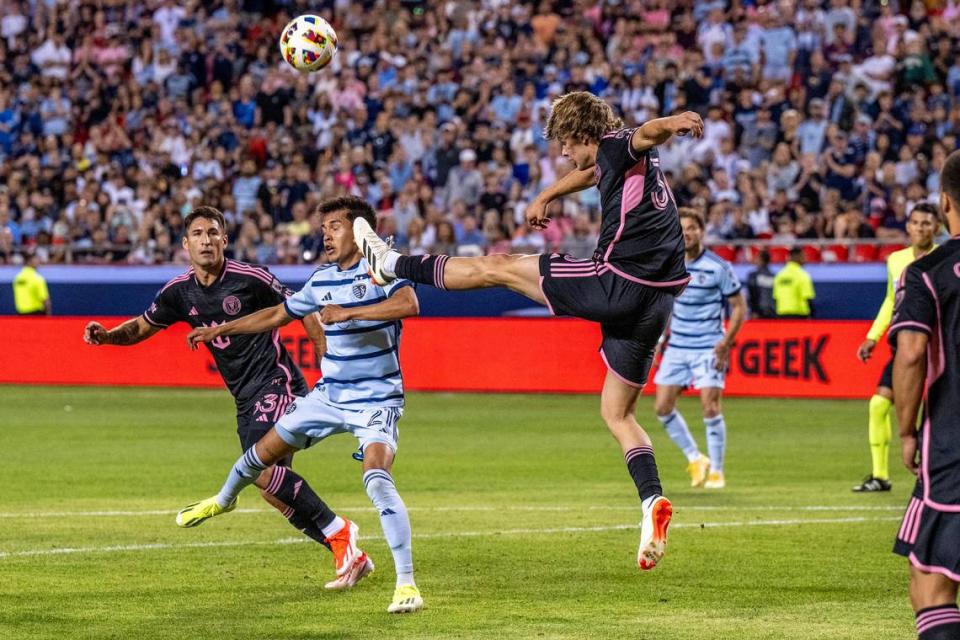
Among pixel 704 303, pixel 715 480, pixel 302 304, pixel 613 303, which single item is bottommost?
pixel 715 480

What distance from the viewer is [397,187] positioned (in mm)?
27672

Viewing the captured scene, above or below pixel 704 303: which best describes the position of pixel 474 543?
below

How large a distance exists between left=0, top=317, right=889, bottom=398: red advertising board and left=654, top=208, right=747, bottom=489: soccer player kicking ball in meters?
7.39

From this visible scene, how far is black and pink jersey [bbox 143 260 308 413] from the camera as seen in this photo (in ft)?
31.4

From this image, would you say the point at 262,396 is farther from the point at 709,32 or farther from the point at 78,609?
the point at 709,32

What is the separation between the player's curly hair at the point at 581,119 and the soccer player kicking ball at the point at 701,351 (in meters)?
5.65

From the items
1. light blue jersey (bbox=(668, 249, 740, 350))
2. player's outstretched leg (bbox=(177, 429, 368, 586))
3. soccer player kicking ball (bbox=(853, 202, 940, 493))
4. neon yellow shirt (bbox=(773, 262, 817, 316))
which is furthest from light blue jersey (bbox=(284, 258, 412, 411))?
neon yellow shirt (bbox=(773, 262, 817, 316))

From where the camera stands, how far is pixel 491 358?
23.5 metres

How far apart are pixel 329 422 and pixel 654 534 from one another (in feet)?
6.07

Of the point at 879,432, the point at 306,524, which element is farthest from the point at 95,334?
the point at 879,432

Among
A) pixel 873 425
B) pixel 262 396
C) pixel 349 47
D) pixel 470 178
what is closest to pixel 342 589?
pixel 262 396

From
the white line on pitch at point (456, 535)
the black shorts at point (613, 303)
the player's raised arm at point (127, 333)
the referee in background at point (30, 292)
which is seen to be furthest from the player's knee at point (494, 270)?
the referee in background at point (30, 292)

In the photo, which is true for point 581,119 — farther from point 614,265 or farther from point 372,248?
point 372,248

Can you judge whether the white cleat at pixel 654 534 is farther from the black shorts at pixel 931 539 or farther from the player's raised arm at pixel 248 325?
the black shorts at pixel 931 539
